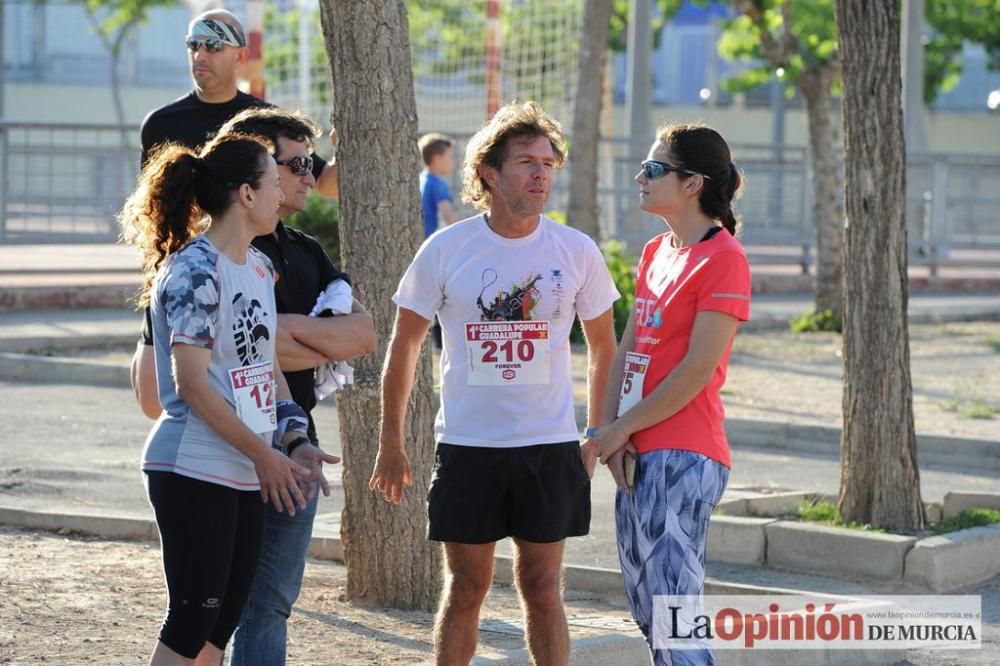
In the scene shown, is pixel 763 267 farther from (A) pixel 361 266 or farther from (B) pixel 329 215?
(A) pixel 361 266

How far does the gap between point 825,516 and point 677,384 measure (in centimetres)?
344

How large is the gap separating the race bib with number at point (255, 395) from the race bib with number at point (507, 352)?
70 centimetres

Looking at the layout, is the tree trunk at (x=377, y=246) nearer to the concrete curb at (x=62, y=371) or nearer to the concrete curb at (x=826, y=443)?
the concrete curb at (x=826, y=443)

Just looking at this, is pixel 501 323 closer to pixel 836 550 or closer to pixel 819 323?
pixel 836 550

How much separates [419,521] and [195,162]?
248 cm

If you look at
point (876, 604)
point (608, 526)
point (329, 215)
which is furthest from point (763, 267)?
point (876, 604)

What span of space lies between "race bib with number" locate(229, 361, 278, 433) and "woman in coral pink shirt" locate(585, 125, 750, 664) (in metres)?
0.98

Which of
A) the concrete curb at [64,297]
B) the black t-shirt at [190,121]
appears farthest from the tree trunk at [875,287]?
the concrete curb at [64,297]

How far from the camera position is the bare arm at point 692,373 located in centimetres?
478

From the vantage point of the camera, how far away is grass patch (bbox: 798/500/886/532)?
7777 mm

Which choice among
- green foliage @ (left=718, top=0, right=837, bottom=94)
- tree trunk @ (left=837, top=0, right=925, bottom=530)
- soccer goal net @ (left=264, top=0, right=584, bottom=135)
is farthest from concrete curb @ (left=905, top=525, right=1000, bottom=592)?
soccer goal net @ (left=264, top=0, right=584, bottom=135)

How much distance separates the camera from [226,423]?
4.25 meters

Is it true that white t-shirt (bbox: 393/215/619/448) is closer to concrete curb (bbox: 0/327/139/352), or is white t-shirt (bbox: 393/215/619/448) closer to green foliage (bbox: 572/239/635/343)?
concrete curb (bbox: 0/327/139/352)

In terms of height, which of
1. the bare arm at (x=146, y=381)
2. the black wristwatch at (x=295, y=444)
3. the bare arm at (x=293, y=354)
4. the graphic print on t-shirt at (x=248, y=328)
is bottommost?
the black wristwatch at (x=295, y=444)
